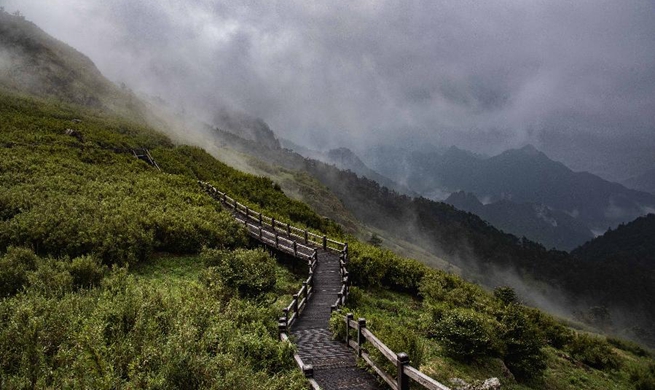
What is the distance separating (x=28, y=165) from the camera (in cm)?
2867

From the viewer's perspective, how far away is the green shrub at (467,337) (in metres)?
15.1

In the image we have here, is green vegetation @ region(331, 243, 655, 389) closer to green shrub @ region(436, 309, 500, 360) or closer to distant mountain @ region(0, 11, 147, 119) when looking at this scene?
green shrub @ region(436, 309, 500, 360)

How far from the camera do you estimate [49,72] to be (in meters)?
87.6

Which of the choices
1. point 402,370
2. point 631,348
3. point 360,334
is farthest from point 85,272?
point 631,348

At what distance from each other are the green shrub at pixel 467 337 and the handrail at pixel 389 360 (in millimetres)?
4653

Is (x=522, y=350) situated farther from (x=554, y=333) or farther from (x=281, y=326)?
(x=281, y=326)

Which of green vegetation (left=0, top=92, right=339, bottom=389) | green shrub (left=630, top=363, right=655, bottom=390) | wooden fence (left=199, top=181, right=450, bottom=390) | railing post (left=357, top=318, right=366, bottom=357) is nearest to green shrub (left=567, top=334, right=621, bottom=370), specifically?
green shrub (left=630, top=363, right=655, bottom=390)

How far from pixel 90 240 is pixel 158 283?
15.4 feet

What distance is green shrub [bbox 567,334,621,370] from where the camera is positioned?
68.5ft

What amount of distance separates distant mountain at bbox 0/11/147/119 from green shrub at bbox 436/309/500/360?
85462 millimetres

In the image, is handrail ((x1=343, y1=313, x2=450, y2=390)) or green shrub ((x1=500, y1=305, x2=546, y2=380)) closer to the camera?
handrail ((x1=343, y1=313, x2=450, y2=390))

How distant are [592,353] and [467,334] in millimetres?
11224

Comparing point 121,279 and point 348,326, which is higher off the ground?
point 348,326

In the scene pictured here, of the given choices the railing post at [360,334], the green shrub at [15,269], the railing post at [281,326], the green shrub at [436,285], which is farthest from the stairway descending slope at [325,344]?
the green shrub at [15,269]
